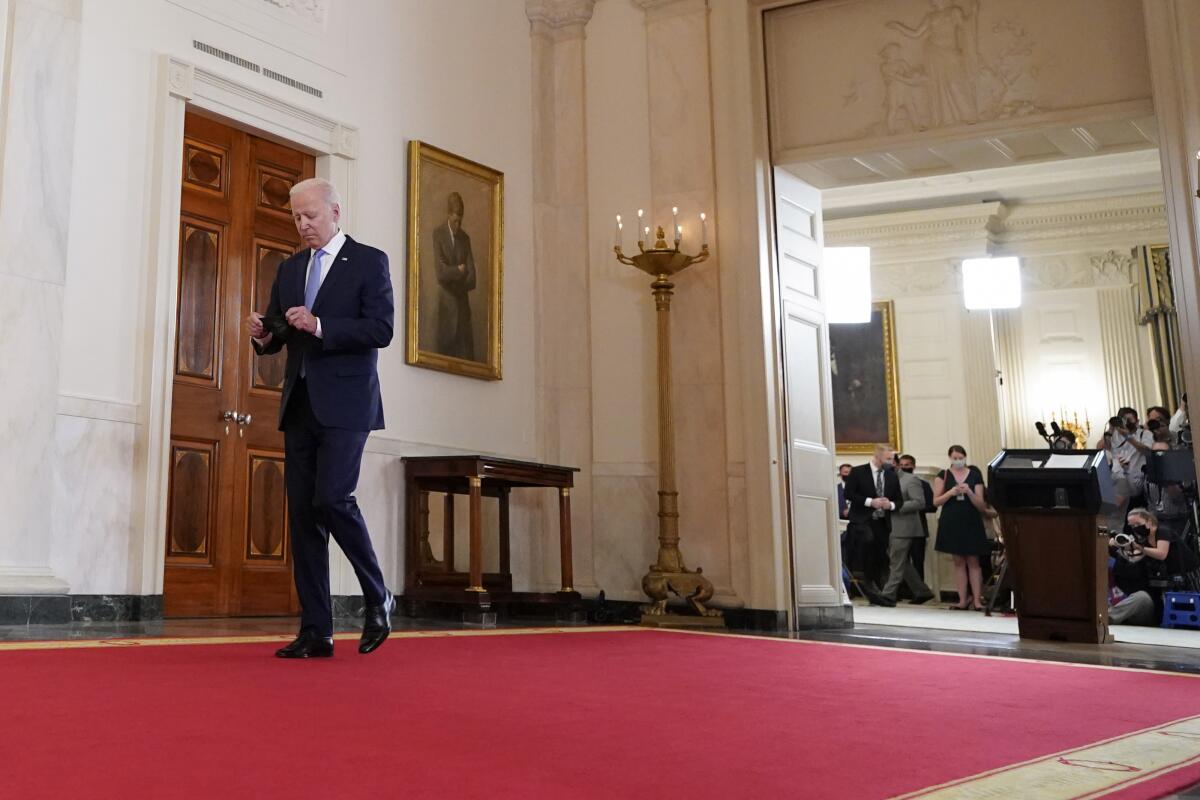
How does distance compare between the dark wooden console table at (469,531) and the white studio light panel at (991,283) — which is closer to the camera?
the dark wooden console table at (469,531)

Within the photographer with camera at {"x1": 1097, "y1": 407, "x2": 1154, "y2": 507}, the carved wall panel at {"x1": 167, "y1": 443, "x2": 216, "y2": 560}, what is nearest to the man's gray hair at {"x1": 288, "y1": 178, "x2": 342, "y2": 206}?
the carved wall panel at {"x1": 167, "y1": 443, "x2": 216, "y2": 560}

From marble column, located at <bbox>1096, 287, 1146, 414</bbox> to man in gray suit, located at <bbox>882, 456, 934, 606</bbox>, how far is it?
10.3 feet

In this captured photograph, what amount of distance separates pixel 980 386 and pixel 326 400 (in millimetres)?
10687

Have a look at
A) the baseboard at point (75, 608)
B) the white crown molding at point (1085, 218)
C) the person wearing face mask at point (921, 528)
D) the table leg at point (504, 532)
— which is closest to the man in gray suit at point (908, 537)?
the person wearing face mask at point (921, 528)

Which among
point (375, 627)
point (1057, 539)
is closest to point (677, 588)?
point (1057, 539)

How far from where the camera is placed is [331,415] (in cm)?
342

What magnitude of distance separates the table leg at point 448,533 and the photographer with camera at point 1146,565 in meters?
4.61

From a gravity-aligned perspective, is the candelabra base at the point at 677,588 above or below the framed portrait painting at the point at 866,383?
below

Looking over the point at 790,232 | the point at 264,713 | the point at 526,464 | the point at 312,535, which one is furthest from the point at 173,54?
the point at 264,713

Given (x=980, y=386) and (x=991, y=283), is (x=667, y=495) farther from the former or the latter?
(x=991, y=283)

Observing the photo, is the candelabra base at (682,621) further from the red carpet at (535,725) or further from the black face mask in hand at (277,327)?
the black face mask in hand at (277,327)

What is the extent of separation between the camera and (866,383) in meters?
13.3

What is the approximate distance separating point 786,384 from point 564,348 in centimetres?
158

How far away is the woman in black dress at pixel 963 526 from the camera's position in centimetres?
996
